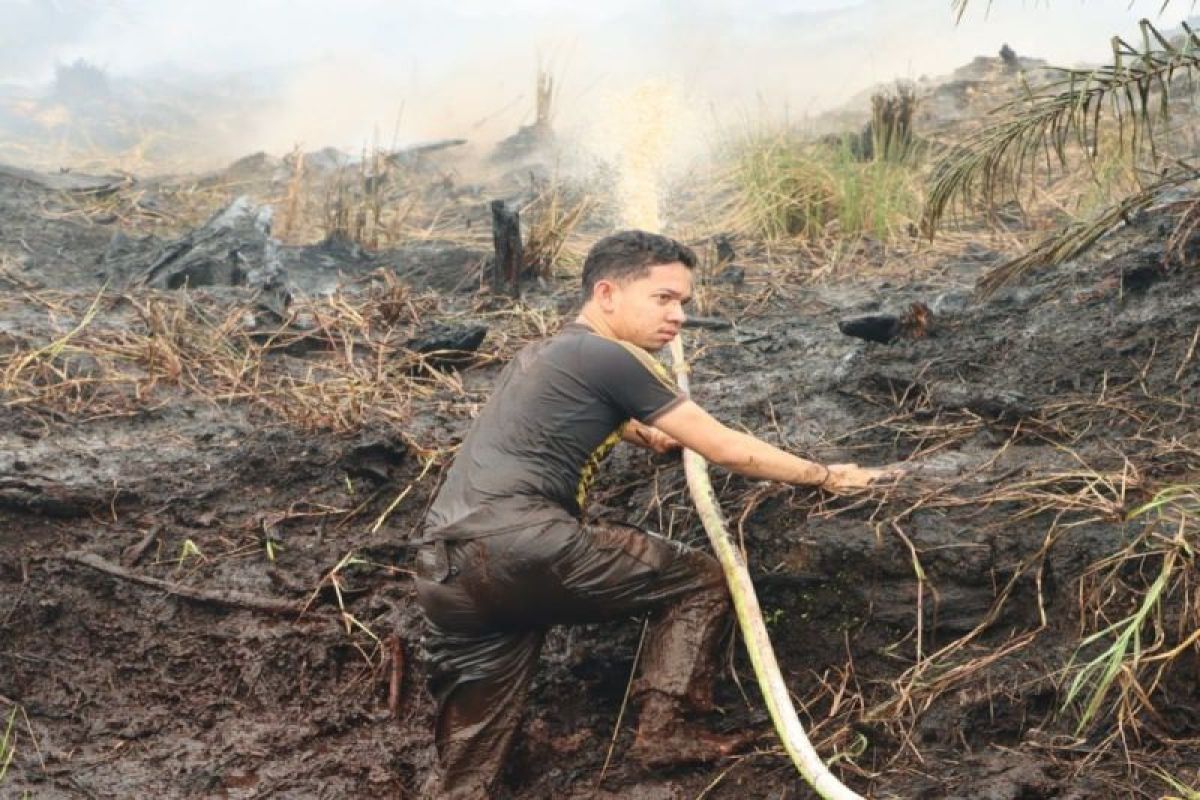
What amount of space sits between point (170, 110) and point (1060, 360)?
48.6 feet

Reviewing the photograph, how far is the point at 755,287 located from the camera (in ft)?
23.6

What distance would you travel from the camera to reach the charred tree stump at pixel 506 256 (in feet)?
23.4

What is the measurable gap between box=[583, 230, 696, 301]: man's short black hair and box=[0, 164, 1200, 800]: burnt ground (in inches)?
34.3

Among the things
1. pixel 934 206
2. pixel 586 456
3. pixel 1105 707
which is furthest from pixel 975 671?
pixel 934 206

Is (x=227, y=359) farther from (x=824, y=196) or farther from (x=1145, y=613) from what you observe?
(x=1145, y=613)

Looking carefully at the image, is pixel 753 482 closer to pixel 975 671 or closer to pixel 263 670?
pixel 975 671

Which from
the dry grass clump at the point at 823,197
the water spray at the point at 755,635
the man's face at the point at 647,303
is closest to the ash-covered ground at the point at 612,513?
the water spray at the point at 755,635

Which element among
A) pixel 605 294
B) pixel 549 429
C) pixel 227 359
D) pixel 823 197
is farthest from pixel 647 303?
pixel 823 197

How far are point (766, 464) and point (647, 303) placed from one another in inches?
23.7

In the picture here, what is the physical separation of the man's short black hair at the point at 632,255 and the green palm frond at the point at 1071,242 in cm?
211

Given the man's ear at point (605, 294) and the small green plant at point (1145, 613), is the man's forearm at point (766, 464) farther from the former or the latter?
the small green plant at point (1145, 613)

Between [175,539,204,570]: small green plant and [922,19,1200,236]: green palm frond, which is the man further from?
[922,19,1200,236]: green palm frond

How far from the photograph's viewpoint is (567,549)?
148 inches

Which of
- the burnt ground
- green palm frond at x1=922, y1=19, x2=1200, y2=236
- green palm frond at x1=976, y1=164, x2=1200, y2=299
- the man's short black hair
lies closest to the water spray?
the burnt ground
